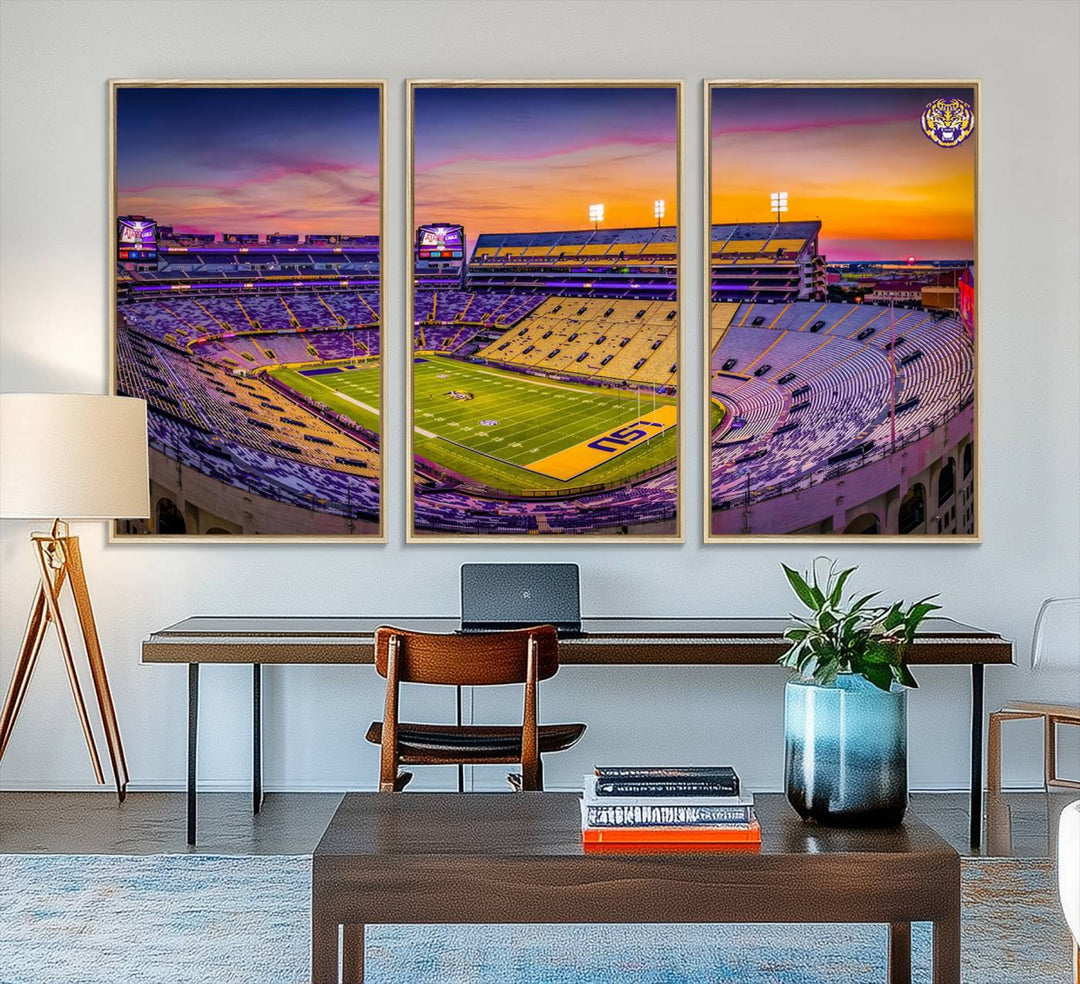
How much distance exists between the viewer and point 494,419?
4688mm

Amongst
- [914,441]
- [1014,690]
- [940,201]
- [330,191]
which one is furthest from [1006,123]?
[330,191]

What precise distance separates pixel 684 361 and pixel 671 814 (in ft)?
8.88

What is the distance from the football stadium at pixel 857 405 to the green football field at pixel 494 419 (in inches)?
13.4

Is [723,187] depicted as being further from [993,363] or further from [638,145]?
[993,363]

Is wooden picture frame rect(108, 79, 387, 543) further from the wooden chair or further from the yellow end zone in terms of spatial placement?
the wooden chair

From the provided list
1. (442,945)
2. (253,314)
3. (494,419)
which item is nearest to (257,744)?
(494,419)

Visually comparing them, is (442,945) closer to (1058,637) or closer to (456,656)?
(456,656)

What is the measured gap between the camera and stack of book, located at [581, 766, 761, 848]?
2186 millimetres

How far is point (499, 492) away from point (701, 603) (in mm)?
848

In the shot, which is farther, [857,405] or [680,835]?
[857,405]

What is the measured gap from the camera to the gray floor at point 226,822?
387 centimetres

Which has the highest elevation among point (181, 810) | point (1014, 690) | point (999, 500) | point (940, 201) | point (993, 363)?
point (940, 201)

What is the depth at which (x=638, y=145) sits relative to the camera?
4.67 meters

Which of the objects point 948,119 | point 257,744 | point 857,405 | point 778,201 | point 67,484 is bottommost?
point 257,744
